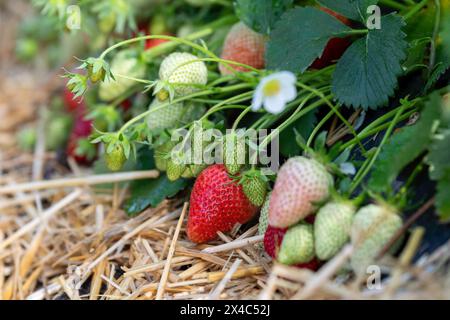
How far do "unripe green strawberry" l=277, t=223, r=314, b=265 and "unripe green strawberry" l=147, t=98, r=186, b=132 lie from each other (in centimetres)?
38

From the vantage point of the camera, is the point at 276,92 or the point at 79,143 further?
the point at 79,143

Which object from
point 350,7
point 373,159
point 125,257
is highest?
point 350,7

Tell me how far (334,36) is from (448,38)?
232mm

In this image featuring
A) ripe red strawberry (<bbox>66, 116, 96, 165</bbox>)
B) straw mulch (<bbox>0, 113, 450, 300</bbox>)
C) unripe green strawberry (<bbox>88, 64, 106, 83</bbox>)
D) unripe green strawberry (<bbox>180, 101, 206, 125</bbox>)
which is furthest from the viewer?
ripe red strawberry (<bbox>66, 116, 96, 165</bbox>)

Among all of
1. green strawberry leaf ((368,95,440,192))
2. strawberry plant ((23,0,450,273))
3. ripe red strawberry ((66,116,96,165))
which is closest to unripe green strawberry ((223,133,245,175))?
strawberry plant ((23,0,450,273))

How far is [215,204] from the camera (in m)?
1.01

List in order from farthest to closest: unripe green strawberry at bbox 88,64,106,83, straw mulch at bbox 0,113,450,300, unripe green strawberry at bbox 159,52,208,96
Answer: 1. unripe green strawberry at bbox 159,52,208,96
2. unripe green strawberry at bbox 88,64,106,83
3. straw mulch at bbox 0,113,450,300

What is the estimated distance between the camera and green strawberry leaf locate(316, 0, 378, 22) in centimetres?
101

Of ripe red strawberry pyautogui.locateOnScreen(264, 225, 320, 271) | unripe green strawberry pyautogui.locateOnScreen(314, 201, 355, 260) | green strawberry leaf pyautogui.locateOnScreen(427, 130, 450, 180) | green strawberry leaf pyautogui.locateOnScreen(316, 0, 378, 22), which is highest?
green strawberry leaf pyautogui.locateOnScreen(316, 0, 378, 22)

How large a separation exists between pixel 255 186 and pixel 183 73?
24 cm

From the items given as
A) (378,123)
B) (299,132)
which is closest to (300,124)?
(299,132)

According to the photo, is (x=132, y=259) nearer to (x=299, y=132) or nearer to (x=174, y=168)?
(x=174, y=168)

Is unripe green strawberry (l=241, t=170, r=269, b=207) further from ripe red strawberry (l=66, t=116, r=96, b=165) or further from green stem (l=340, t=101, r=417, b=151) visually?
ripe red strawberry (l=66, t=116, r=96, b=165)
